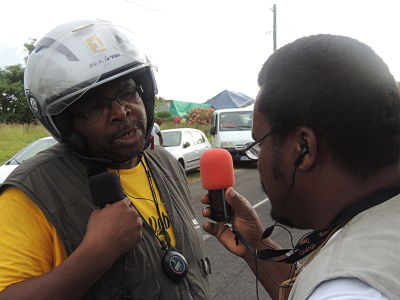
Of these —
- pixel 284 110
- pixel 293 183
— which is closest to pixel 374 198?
pixel 293 183

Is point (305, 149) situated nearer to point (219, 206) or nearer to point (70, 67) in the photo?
point (219, 206)

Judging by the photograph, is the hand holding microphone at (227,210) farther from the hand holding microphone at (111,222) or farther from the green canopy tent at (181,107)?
the green canopy tent at (181,107)

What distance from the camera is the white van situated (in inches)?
478

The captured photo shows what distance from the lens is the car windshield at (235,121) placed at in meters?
12.8

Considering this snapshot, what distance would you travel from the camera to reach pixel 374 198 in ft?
3.51

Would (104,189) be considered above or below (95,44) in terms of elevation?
below

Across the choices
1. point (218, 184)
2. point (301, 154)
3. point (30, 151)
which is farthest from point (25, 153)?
point (301, 154)

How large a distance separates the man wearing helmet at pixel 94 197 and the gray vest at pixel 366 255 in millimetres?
685

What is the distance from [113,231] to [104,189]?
0.17 metres

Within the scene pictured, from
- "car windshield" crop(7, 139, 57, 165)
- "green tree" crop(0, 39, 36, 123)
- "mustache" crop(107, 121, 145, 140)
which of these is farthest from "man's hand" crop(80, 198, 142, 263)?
"green tree" crop(0, 39, 36, 123)

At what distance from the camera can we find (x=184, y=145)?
11008 mm

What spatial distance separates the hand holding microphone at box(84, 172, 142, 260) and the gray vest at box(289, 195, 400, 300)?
651 mm

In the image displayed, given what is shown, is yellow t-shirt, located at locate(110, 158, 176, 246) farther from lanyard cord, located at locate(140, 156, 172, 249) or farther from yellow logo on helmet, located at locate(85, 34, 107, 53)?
yellow logo on helmet, located at locate(85, 34, 107, 53)

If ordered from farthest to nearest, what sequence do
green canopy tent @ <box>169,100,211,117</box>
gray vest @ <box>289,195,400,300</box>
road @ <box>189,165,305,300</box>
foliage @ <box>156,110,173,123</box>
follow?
1. green canopy tent @ <box>169,100,211,117</box>
2. foliage @ <box>156,110,173,123</box>
3. road @ <box>189,165,305,300</box>
4. gray vest @ <box>289,195,400,300</box>
